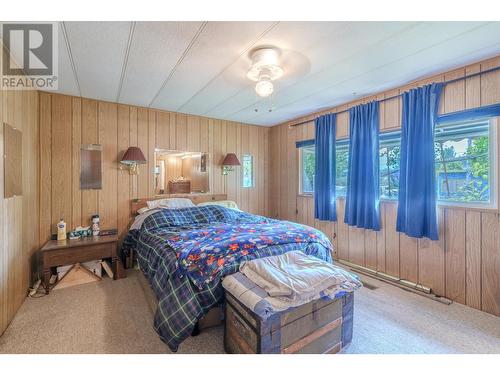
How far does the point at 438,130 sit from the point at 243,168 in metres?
2.88

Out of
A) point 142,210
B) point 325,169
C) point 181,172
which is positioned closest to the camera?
point 142,210

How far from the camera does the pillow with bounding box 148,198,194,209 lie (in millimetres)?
3302

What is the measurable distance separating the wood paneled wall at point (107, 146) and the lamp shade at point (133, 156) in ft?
0.58

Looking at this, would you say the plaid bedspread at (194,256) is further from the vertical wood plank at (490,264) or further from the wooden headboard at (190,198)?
the vertical wood plank at (490,264)

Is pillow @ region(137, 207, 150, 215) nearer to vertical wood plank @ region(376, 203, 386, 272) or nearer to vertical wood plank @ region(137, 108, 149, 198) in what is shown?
vertical wood plank @ region(137, 108, 149, 198)

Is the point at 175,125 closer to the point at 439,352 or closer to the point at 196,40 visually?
the point at 196,40

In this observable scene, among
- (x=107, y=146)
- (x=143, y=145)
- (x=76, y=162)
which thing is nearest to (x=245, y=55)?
(x=143, y=145)

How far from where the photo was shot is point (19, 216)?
2.18m

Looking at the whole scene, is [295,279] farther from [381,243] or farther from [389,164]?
[389,164]

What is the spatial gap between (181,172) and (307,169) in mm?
2147

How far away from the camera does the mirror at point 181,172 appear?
356 cm

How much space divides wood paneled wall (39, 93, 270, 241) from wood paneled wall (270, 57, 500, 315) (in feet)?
7.25

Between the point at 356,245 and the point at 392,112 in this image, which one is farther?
the point at 356,245

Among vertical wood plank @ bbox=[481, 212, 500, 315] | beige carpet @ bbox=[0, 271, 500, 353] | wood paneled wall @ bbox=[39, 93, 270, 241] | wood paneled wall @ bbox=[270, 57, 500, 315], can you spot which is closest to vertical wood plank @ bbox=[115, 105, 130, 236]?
wood paneled wall @ bbox=[39, 93, 270, 241]
